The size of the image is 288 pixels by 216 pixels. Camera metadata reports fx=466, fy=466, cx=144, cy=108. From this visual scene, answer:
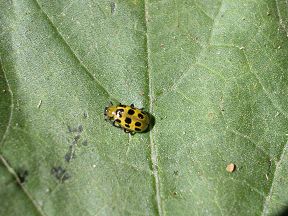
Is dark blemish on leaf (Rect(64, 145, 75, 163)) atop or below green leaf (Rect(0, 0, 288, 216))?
below

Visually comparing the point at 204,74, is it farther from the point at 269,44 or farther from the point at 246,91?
the point at 269,44

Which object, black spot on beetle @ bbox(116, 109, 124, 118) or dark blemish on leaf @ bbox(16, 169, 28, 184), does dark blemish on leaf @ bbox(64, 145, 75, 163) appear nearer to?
dark blemish on leaf @ bbox(16, 169, 28, 184)

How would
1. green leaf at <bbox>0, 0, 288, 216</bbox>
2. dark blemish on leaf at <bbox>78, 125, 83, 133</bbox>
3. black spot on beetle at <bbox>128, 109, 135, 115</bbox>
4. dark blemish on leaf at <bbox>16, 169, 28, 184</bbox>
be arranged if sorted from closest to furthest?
dark blemish on leaf at <bbox>16, 169, 28, 184</bbox>
green leaf at <bbox>0, 0, 288, 216</bbox>
dark blemish on leaf at <bbox>78, 125, 83, 133</bbox>
black spot on beetle at <bbox>128, 109, 135, 115</bbox>

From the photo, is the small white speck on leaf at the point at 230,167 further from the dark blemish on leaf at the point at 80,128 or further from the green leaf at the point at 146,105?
the dark blemish on leaf at the point at 80,128

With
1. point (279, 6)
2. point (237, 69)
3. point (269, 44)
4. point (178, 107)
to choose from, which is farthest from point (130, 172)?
point (279, 6)

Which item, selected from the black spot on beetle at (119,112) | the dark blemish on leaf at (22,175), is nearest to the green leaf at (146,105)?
the dark blemish on leaf at (22,175)

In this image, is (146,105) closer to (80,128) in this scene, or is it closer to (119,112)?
(119,112)

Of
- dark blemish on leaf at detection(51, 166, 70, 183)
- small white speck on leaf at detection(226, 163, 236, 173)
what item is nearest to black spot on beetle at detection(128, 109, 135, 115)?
dark blemish on leaf at detection(51, 166, 70, 183)
